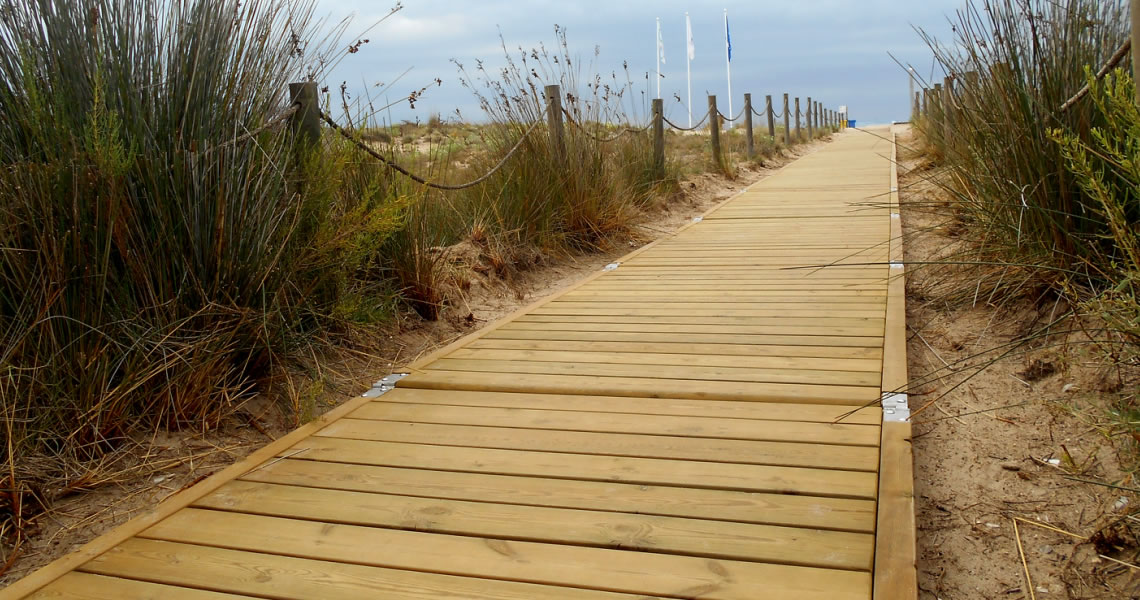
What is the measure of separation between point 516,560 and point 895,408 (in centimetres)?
113

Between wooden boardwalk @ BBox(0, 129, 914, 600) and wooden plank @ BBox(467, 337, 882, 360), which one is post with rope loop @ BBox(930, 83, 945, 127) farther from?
wooden plank @ BBox(467, 337, 882, 360)

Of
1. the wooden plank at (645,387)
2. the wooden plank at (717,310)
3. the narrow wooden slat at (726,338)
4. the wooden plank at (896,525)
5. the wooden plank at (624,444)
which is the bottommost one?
the wooden plank at (896,525)

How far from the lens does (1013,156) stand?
2.88 m

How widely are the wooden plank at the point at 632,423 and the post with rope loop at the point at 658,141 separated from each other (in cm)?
455

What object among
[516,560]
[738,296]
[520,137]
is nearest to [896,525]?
[516,560]

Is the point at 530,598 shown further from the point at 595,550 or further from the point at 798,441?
the point at 798,441

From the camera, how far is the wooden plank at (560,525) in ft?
5.13

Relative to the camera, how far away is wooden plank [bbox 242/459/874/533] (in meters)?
1.69

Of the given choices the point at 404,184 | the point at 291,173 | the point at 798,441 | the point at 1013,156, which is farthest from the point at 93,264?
the point at 1013,156

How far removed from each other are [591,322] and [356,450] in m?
1.35

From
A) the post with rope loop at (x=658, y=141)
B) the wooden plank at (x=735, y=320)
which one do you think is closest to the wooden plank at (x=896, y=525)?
the wooden plank at (x=735, y=320)

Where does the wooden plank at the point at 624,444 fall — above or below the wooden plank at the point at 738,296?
below

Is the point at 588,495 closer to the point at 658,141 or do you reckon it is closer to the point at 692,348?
the point at 692,348

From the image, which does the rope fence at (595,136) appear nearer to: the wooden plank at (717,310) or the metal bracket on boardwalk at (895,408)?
the wooden plank at (717,310)
